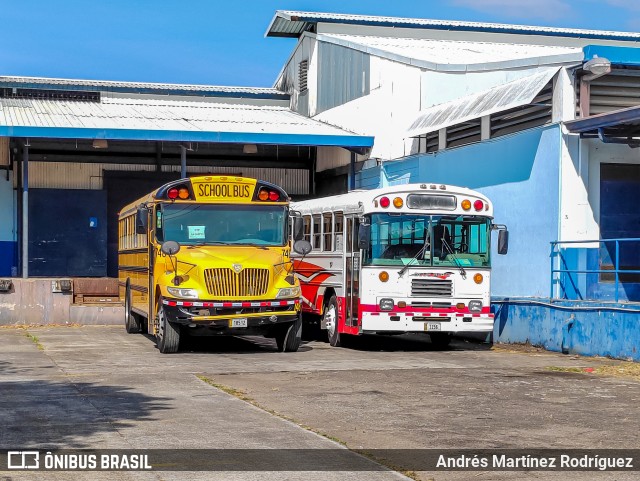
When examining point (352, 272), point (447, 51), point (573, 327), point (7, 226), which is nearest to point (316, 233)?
point (352, 272)

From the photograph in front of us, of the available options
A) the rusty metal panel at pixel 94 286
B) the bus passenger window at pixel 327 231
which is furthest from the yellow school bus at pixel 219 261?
the rusty metal panel at pixel 94 286

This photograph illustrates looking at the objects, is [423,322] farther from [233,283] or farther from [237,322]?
[233,283]

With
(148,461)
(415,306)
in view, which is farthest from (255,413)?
(415,306)

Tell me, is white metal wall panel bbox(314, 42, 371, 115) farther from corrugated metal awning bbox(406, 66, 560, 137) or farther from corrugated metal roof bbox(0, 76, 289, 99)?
corrugated metal roof bbox(0, 76, 289, 99)

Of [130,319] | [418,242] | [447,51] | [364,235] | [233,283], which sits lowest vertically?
[130,319]

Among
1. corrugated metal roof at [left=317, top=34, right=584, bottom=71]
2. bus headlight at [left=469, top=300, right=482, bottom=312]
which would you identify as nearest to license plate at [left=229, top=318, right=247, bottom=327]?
bus headlight at [left=469, top=300, right=482, bottom=312]

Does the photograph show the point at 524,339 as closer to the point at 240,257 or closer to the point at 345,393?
the point at 240,257

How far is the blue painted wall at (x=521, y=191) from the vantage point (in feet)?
70.9

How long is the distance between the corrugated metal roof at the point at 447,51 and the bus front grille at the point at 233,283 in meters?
10.1

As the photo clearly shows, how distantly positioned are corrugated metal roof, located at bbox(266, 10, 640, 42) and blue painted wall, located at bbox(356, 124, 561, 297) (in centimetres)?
1268

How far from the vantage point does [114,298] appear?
2819 cm

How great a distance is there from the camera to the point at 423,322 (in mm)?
19562

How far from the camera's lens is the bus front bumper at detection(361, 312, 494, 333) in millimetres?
19438

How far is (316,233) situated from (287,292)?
13.4ft
